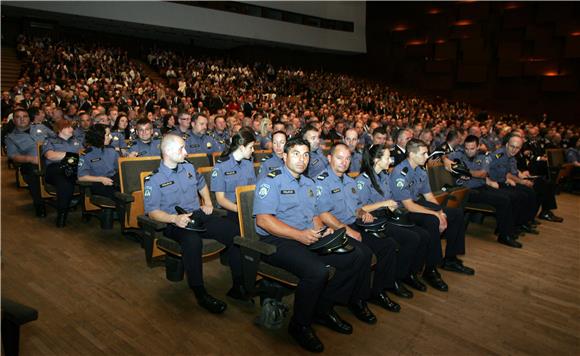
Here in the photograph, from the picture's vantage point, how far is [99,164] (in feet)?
12.0

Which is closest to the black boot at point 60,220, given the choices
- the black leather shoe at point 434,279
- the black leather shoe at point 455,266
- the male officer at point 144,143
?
the male officer at point 144,143

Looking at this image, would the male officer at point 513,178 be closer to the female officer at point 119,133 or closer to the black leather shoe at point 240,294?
the black leather shoe at point 240,294

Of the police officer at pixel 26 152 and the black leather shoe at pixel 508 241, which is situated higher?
the police officer at pixel 26 152

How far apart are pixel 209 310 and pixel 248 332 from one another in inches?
12.7

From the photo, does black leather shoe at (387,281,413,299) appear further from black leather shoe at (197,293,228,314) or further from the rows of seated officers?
black leather shoe at (197,293,228,314)

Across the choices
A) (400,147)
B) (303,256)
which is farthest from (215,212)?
(400,147)

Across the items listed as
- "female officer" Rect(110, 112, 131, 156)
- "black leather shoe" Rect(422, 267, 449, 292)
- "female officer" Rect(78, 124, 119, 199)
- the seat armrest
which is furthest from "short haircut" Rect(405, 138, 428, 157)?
"female officer" Rect(110, 112, 131, 156)

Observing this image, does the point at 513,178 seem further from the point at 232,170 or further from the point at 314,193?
the point at 232,170

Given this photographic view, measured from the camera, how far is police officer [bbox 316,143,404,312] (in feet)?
8.32

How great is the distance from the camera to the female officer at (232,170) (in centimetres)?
298

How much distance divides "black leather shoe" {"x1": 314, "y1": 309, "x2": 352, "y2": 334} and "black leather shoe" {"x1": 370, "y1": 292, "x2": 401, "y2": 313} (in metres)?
0.38

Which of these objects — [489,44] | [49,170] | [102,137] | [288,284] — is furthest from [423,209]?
[489,44]

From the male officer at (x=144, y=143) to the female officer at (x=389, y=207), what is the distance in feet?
7.02

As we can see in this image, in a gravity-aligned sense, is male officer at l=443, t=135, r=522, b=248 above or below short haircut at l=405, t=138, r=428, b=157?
below
